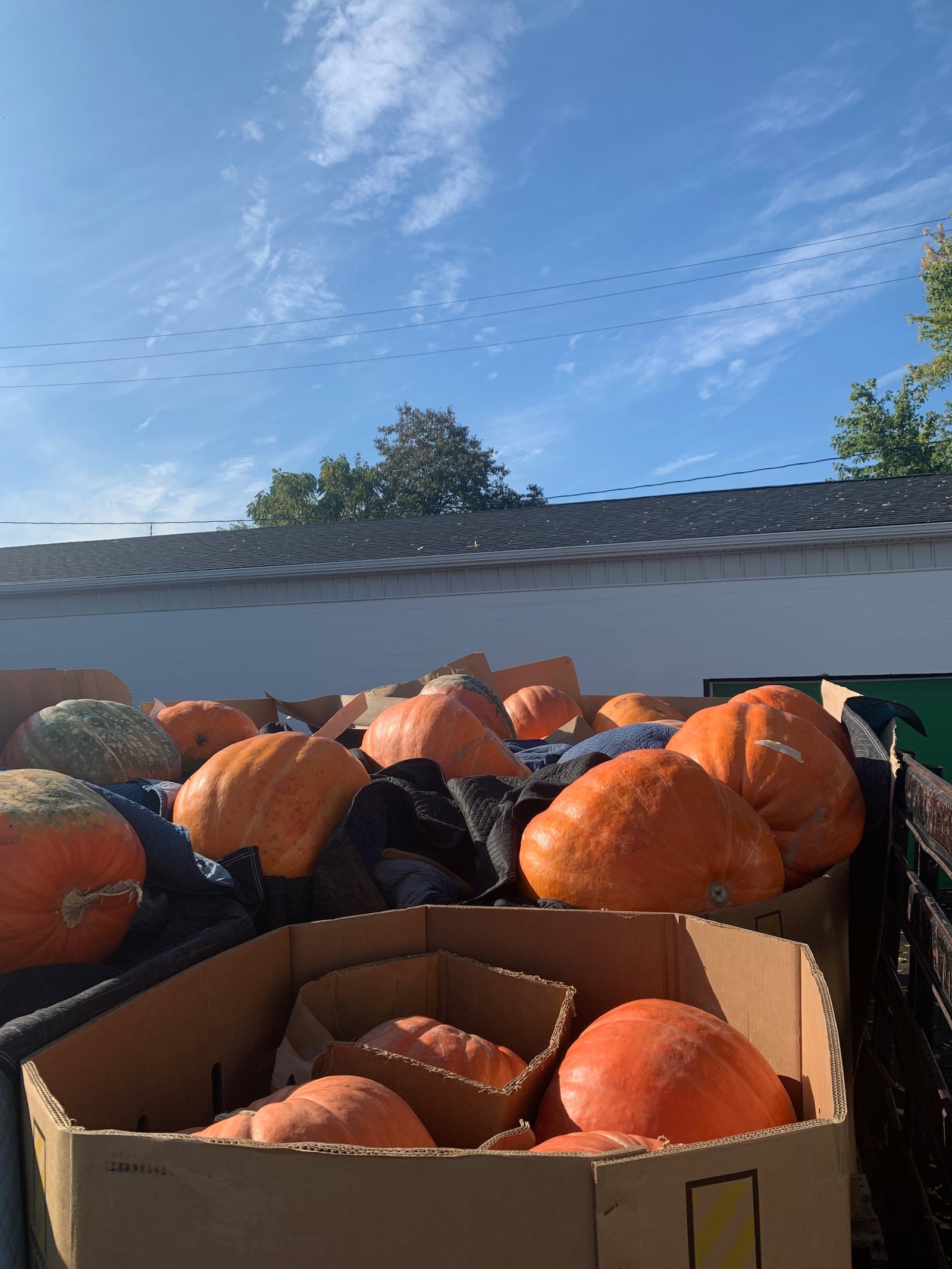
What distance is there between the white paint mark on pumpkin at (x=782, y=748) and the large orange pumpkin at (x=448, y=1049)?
4.57ft

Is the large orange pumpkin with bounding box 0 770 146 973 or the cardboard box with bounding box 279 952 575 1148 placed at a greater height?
the large orange pumpkin with bounding box 0 770 146 973

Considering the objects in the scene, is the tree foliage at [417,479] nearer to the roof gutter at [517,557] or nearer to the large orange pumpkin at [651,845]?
the roof gutter at [517,557]

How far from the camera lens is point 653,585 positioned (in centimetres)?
1104

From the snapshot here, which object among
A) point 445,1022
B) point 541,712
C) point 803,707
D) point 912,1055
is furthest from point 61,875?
point 541,712

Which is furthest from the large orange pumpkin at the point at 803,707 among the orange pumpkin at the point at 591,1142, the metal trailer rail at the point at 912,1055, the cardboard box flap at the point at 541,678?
the orange pumpkin at the point at 591,1142

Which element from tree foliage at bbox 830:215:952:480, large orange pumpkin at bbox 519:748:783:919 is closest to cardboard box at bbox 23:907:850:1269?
large orange pumpkin at bbox 519:748:783:919

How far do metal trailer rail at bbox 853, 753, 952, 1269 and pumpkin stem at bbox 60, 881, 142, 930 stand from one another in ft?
5.43

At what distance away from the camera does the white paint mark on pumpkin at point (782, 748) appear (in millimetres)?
2639

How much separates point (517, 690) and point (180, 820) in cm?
300

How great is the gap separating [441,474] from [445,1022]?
3776 cm

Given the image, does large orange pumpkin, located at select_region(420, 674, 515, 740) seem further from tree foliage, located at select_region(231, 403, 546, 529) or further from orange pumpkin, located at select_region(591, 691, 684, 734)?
tree foliage, located at select_region(231, 403, 546, 529)

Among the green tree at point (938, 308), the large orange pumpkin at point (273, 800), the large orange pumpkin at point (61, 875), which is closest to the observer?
the large orange pumpkin at point (61, 875)

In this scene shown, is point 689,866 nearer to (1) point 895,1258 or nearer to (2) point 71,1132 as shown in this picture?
(1) point 895,1258

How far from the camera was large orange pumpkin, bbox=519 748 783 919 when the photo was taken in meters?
2.13
